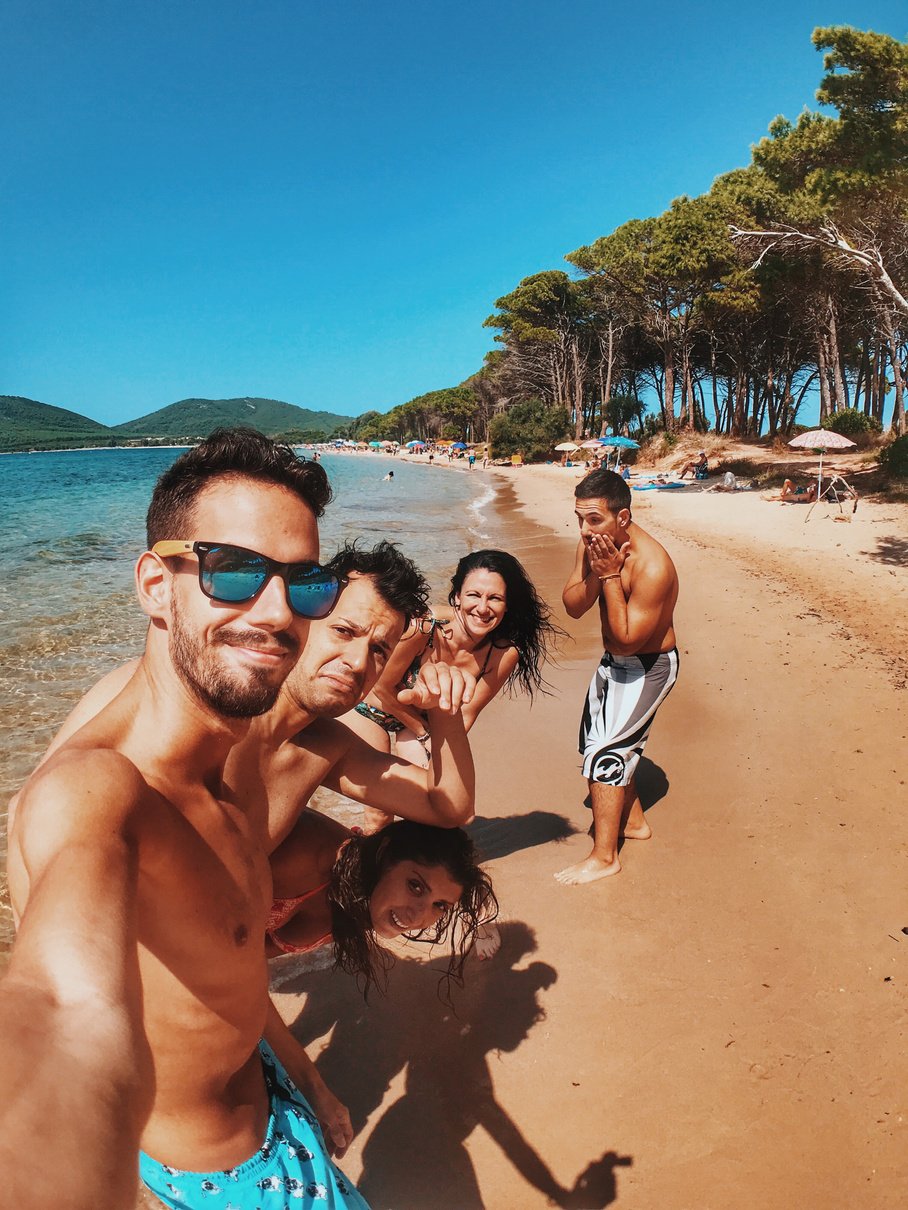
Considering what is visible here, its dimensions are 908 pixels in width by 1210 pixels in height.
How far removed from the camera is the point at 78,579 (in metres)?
12.9

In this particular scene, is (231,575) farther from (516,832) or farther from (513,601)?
(516,832)

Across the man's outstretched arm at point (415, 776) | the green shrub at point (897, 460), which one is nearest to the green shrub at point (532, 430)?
the green shrub at point (897, 460)

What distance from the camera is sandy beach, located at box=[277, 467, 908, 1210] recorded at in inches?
87.6

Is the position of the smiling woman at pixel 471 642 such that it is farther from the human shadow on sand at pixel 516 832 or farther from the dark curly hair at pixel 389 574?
the human shadow on sand at pixel 516 832

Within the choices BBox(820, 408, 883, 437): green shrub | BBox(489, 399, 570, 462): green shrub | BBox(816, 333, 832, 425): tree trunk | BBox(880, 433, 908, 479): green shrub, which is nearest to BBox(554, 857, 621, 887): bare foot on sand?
BBox(880, 433, 908, 479): green shrub

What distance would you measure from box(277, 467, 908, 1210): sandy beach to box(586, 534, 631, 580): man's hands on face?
5.64 ft

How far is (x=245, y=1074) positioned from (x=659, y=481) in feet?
87.7

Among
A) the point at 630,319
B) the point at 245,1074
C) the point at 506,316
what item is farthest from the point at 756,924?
the point at 506,316

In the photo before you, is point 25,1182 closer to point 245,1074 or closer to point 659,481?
point 245,1074

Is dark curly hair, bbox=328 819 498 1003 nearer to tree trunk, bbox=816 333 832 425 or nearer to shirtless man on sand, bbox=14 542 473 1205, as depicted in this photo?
shirtless man on sand, bbox=14 542 473 1205

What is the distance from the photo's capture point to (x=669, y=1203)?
212 cm

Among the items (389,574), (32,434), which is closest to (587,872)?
(389,574)

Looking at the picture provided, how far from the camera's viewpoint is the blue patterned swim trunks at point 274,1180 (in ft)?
4.56

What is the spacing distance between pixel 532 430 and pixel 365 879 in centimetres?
4708
